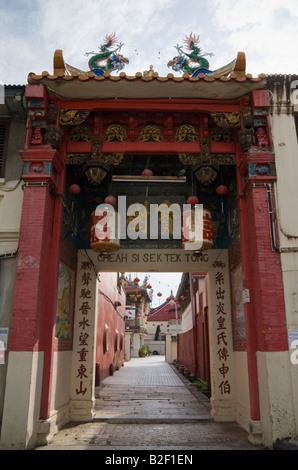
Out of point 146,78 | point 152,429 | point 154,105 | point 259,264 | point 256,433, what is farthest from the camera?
point 154,105

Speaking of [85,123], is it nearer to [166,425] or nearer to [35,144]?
[35,144]

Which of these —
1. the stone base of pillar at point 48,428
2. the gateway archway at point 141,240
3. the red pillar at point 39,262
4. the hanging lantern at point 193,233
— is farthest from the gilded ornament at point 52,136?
the stone base of pillar at point 48,428

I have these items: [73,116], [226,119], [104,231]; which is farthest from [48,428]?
[226,119]

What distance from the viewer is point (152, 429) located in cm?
595

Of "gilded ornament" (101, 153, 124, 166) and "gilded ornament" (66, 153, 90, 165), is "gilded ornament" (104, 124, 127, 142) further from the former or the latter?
"gilded ornament" (66, 153, 90, 165)

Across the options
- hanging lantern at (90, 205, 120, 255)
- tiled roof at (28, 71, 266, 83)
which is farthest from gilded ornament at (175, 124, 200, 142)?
hanging lantern at (90, 205, 120, 255)

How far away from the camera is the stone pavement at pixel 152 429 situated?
4.95m

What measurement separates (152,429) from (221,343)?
2.05 m

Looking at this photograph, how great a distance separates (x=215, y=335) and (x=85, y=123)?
15.2 feet

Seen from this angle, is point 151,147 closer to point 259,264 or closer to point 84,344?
point 259,264

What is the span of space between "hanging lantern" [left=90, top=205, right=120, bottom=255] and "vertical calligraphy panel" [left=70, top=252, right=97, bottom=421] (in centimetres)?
126

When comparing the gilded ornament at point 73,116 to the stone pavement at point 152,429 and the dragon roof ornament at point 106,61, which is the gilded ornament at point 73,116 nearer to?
the dragon roof ornament at point 106,61

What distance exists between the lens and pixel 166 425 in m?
6.23
